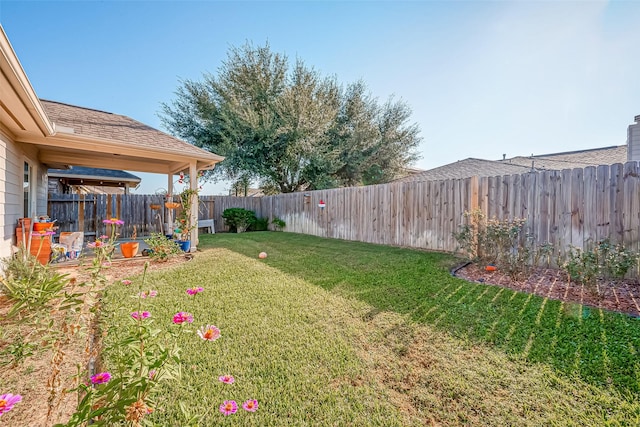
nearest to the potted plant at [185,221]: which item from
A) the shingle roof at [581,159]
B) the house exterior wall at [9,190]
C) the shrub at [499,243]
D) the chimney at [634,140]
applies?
the house exterior wall at [9,190]

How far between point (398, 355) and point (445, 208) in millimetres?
4836

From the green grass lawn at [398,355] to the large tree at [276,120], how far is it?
34.5 ft

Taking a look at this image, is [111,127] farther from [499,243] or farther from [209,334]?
[499,243]

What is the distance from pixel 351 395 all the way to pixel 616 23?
8.63 m

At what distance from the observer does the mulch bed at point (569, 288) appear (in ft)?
10.5

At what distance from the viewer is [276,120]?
13.6 meters

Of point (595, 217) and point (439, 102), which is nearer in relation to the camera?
point (595, 217)

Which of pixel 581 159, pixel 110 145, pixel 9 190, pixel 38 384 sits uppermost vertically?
pixel 581 159

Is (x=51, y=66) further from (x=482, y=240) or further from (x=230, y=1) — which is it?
(x=482, y=240)

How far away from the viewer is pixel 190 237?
21.4 ft

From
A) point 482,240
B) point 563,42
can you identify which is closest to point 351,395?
point 482,240

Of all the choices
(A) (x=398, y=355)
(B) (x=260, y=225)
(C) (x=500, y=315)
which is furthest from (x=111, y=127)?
(C) (x=500, y=315)

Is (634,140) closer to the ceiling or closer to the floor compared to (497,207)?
closer to the ceiling

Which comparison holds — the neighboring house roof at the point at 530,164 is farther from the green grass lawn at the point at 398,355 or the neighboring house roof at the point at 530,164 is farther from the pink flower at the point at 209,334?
the pink flower at the point at 209,334
